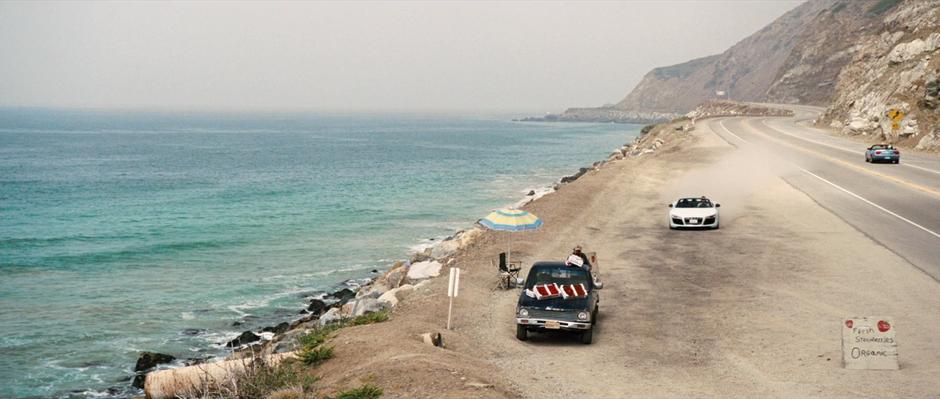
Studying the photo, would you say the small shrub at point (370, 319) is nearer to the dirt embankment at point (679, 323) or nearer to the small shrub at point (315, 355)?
the dirt embankment at point (679, 323)

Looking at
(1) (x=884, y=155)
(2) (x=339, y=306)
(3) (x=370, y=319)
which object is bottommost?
(2) (x=339, y=306)

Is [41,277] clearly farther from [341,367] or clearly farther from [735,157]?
[735,157]

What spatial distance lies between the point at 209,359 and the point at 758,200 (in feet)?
89.7

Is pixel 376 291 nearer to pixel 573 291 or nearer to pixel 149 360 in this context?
pixel 149 360

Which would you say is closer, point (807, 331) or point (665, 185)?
point (807, 331)

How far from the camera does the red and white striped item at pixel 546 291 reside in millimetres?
18531

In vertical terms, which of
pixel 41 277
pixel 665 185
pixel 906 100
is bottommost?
pixel 41 277

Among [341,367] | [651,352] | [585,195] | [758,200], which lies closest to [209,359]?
[341,367]

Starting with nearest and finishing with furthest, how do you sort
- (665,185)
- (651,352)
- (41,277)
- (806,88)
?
(651,352), (41,277), (665,185), (806,88)

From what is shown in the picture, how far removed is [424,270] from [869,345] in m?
16.3

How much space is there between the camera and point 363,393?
13914 millimetres

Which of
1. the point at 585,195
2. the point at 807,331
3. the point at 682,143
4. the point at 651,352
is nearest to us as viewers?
the point at 651,352

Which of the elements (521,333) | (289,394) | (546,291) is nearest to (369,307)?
(521,333)

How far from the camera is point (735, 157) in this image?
6144 centimetres
